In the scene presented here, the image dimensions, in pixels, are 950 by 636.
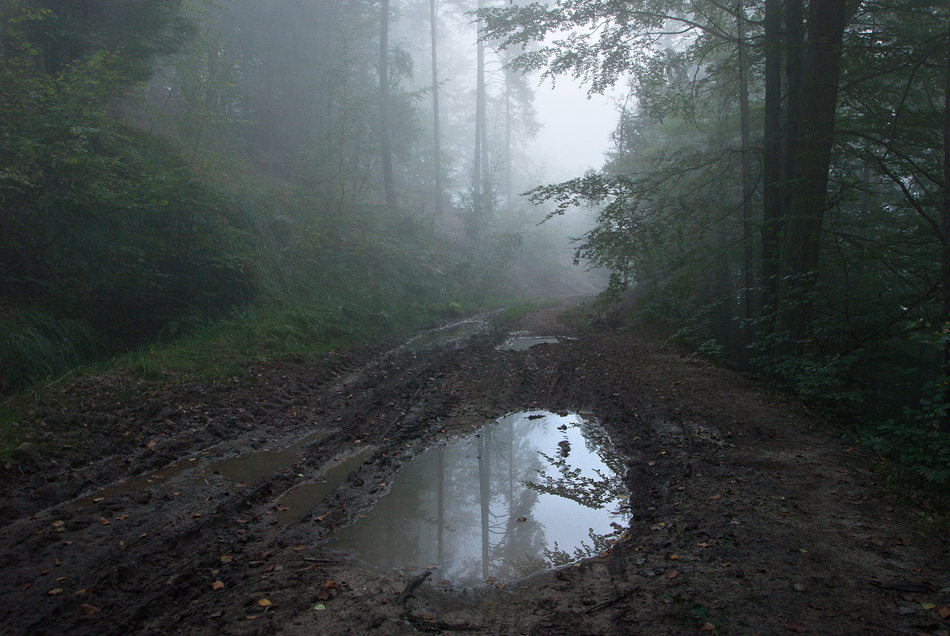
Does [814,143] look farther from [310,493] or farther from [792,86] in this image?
[310,493]

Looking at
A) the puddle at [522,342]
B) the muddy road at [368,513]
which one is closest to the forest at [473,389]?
the muddy road at [368,513]

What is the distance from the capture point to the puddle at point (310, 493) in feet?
12.9

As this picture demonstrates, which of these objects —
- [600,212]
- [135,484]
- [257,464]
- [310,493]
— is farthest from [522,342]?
[135,484]

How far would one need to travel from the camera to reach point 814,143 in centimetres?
682

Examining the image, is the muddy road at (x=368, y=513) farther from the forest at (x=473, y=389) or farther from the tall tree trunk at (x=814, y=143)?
the tall tree trunk at (x=814, y=143)

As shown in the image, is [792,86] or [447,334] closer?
[792,86]

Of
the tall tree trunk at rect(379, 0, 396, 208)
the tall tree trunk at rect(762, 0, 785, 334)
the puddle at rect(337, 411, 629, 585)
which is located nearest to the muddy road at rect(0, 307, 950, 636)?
the puddle at rect(337, 411, 629, 585)

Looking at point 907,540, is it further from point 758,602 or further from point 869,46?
point 869,46

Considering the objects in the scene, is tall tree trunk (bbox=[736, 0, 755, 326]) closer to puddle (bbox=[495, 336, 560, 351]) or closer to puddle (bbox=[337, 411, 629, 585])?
puddle (bbox=[495, 336, 560, 351])

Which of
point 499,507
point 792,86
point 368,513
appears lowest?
point 499,507

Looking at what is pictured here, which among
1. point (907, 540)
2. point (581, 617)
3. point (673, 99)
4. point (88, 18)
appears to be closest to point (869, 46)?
point (673, 99)

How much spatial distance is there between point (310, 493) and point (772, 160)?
949 centimetres

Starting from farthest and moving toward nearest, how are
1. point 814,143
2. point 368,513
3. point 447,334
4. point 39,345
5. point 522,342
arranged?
point 447,334, point 522,342, point 814,143, point 39,345, point 368,513

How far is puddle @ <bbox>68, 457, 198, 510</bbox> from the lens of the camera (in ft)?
12.6
